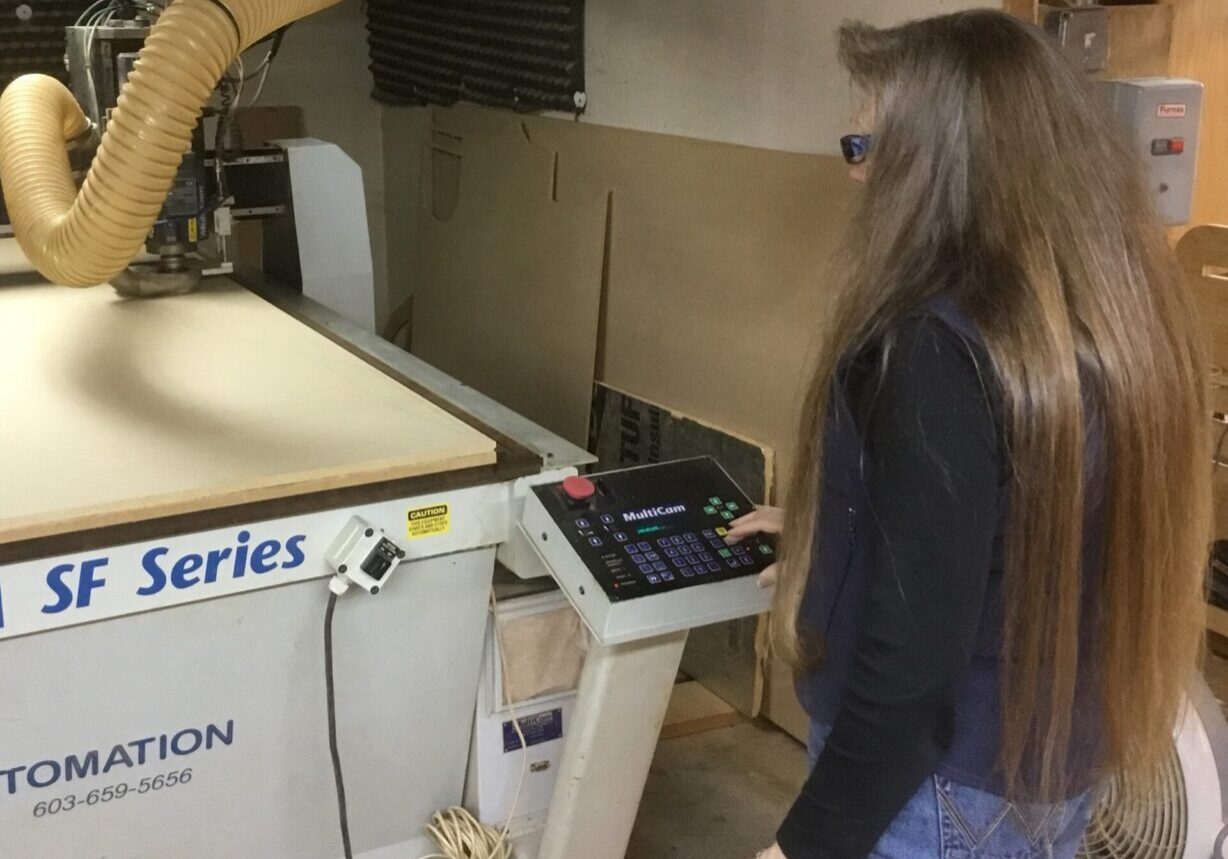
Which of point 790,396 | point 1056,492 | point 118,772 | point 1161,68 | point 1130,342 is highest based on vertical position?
point 1161,68

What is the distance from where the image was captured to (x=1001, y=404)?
0.87m

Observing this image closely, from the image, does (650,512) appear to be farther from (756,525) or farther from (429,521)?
(429,521)

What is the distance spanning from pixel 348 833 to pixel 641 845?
720 mm

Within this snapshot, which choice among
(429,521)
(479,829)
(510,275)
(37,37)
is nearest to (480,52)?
(510,275)

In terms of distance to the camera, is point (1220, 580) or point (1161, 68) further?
point (1220, 580)

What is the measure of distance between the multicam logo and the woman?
0.34 metres

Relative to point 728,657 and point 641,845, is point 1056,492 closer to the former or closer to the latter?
point 641,845

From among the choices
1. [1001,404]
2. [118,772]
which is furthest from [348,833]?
[1001,404]

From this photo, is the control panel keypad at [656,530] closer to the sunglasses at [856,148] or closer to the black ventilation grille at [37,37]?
the sunglasses at [856,148]

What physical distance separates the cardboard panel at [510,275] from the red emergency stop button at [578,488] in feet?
4.62

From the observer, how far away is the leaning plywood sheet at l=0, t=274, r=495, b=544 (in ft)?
4.07

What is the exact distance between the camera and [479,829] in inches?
60.9

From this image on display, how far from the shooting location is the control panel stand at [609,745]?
1.36 meters

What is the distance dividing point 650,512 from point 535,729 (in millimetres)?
385
